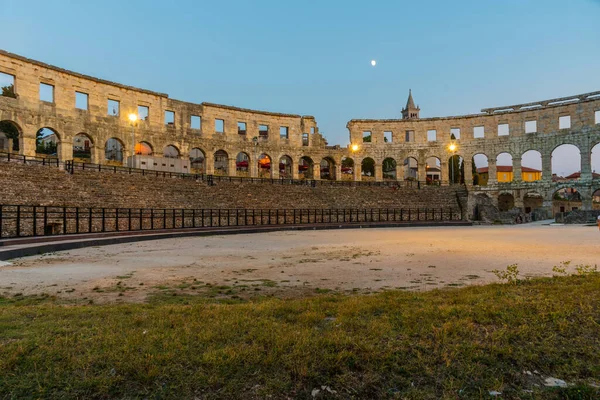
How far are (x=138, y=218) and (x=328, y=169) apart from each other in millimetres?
45590

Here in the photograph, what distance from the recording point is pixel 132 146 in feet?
119

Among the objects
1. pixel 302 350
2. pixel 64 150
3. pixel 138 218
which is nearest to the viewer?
pixel 302 350

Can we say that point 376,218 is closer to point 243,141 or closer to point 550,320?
point 243,141

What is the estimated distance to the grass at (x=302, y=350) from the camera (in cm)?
284

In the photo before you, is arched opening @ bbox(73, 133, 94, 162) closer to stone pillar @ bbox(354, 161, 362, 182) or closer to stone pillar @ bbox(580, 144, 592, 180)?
stone pillar @ bbox(354, 161, 362, 182)

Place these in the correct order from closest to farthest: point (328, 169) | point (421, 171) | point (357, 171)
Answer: point (421, 171) < point (357, 171) < point (328, 169)

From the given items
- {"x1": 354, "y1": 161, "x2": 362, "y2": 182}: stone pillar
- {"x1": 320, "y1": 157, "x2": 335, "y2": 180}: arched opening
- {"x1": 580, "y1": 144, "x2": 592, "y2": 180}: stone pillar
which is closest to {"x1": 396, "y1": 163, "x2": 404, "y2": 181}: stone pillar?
{"x1": 354, "y1": 161, "x2": 362, "y2": 182}: stone pillar

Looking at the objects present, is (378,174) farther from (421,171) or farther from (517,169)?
(517,169)

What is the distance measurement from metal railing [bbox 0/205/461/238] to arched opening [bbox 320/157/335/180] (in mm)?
18344

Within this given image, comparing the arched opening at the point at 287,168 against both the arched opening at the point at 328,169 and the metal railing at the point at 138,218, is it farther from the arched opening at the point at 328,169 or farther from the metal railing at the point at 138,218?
the metal railing at the point at 138,218

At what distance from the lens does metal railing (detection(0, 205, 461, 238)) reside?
15.3m

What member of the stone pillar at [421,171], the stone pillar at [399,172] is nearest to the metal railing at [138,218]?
the stone pillar at [399,172]

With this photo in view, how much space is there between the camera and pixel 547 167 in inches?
1725

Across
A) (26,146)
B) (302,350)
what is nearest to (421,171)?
(26,146)
